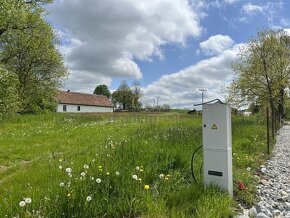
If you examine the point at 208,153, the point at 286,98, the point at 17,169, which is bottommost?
the point at 17,169

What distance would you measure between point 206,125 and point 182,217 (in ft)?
5.89

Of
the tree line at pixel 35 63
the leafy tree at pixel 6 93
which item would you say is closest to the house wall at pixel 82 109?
the tree line at pixel 35 63

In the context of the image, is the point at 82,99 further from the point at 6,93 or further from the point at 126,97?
the point at 6,93

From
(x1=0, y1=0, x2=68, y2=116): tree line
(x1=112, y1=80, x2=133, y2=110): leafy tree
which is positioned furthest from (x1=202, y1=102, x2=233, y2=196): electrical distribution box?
(x1=112, y1=80, x2=133, y2=110): leafy tree

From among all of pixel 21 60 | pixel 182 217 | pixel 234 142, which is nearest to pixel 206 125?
pixel 182 217

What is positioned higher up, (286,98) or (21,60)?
(21,60)

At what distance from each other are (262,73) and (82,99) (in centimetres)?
6128

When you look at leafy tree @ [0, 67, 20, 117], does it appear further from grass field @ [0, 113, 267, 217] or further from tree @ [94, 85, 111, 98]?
tree @ [94, 85, 111, 98]

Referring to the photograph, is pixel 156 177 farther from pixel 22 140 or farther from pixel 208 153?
pixel 22 140

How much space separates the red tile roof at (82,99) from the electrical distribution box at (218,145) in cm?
7440

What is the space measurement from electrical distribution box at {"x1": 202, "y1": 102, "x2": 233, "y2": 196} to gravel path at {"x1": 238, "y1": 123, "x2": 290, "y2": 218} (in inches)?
23.6

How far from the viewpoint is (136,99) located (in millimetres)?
97188

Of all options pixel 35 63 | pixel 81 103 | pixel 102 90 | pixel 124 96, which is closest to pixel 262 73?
pixel 35 63

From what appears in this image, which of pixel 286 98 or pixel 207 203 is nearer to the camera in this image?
pixel 207 203
